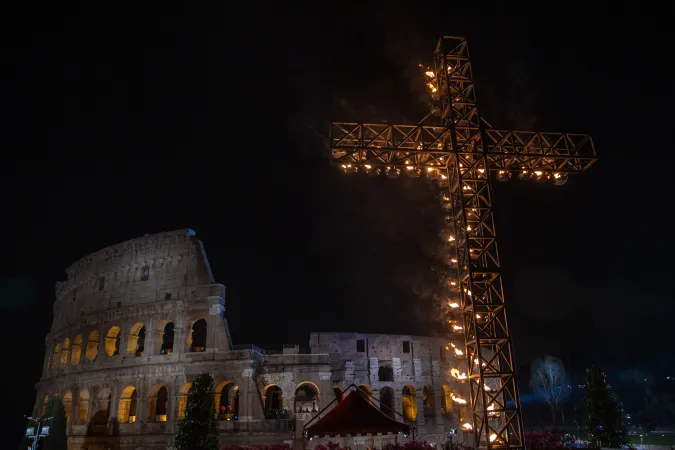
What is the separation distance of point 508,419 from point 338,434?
5.28 m

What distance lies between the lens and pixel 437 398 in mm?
43688

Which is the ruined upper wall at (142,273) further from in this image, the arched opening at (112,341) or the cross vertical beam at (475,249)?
the cross vertical beam at (475,249)

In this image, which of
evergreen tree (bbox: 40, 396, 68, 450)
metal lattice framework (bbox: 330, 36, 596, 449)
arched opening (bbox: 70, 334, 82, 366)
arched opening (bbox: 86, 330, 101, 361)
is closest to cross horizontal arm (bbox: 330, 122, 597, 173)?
metal lattice framework (bbox: 330, 36, 596, 449)

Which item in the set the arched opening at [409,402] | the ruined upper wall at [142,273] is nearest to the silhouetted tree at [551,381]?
the arched opening at [409,402]

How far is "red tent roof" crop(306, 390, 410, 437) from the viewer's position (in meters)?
14.8

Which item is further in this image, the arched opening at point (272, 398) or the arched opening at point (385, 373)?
the arched opening at point (385, 373)

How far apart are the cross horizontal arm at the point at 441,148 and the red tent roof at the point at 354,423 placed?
28.1 ft

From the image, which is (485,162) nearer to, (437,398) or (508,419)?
(508,419)

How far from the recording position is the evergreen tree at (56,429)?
2834 centimetres

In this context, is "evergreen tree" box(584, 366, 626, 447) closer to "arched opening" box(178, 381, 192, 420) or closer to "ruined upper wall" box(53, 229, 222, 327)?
"arched opening" box(178, 381, 192, 420)

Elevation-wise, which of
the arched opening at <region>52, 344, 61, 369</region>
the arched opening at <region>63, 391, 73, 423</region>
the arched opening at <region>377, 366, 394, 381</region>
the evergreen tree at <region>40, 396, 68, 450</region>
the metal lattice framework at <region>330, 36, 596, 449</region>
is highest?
the metal lattice framework at <region>330, 36, 596, 449</region>

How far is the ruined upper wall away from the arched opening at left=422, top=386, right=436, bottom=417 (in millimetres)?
23467

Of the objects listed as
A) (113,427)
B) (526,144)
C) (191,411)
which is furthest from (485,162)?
(113,427)

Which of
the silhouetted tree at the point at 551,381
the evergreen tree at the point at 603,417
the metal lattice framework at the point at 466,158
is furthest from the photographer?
the silhouetted tree at the point at 551,381
